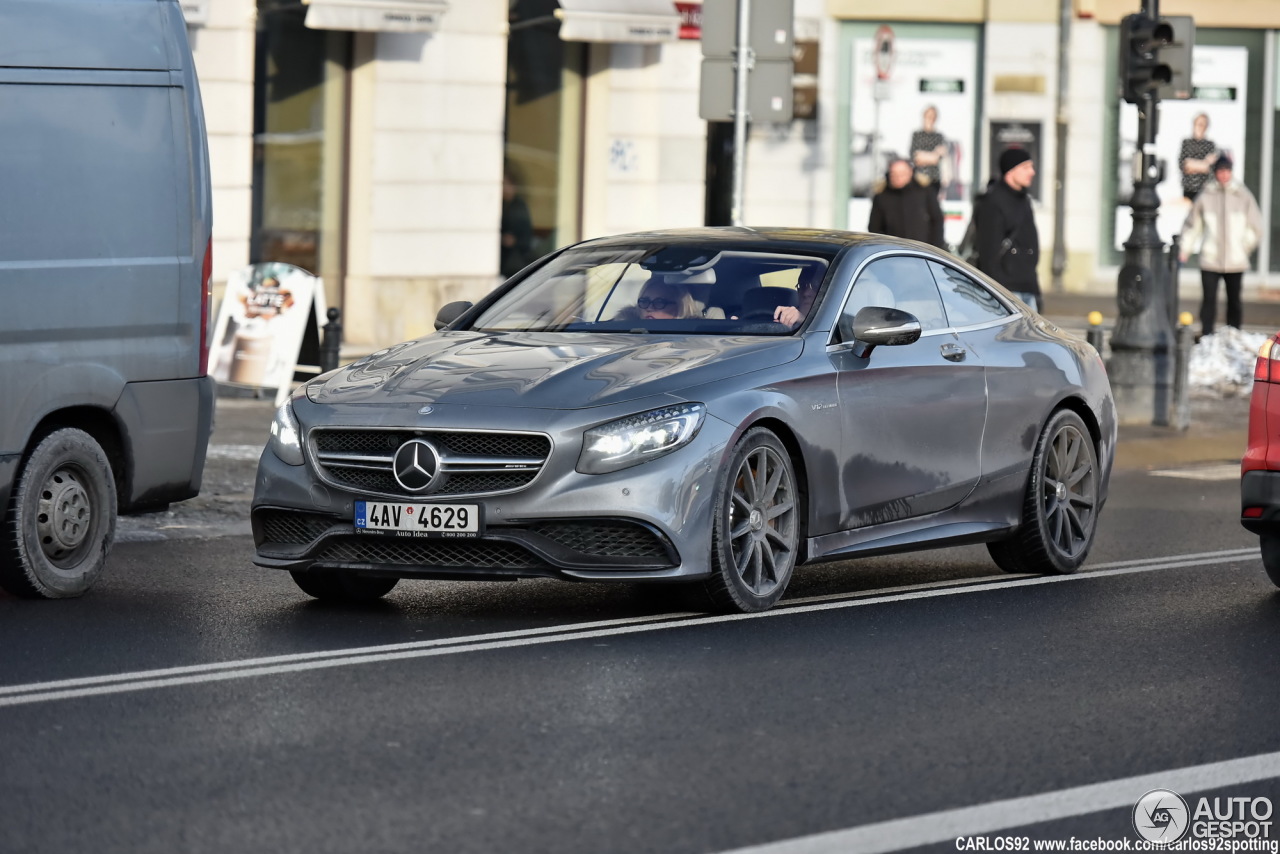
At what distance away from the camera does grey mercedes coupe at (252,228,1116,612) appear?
325 inches

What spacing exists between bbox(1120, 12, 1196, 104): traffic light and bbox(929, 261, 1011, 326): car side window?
27.5 feet

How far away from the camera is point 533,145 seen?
2489cm

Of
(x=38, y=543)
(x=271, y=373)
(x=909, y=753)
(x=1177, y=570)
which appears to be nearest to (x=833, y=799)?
(x=909, y=753)

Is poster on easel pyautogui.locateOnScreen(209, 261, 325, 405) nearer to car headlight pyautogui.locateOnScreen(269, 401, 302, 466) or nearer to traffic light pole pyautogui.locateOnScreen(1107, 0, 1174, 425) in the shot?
traffic light pole pyautogui.locateOnScreen(1107, 0, 1174, 425)

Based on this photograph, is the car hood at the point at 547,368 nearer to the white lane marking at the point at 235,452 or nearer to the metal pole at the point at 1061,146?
the white lane marking at the point at 235,452

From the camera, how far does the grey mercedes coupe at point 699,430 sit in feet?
27.1

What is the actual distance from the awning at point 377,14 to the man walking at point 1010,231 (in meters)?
6.16

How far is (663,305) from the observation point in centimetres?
943

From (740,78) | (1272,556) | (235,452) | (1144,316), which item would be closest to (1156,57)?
(1144,316)

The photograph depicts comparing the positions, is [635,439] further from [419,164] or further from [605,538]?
[419,164]

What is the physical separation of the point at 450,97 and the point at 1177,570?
43.6 feet

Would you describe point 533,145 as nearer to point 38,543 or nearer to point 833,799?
point 38,543

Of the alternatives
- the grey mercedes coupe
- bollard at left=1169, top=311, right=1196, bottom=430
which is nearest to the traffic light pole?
bollard at left=1169, top=311, right=1196, bottom=430

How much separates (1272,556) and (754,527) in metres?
2.57
